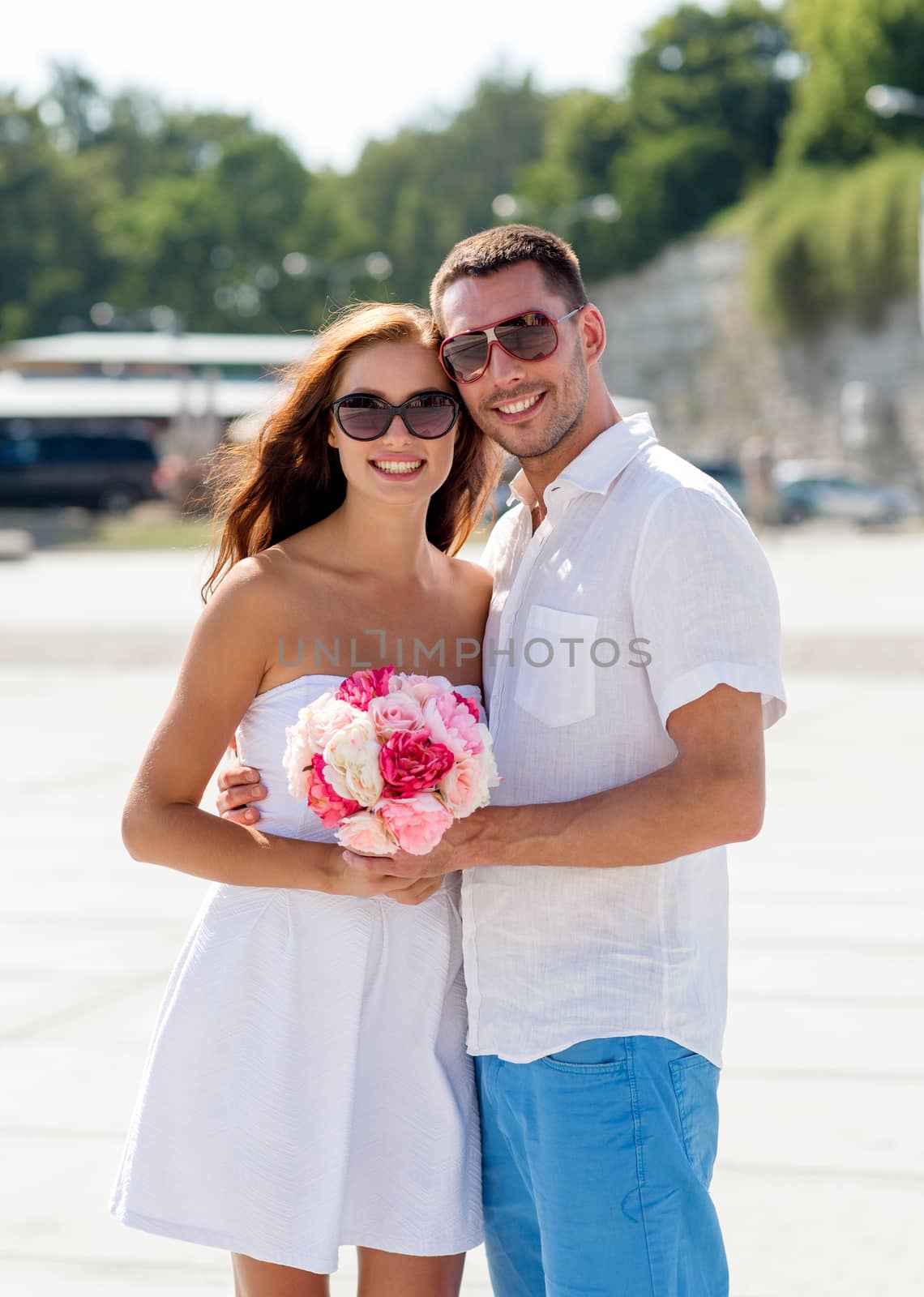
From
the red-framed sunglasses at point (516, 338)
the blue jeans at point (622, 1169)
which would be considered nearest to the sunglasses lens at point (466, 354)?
the red-framed sunglasses at point (516, 338)

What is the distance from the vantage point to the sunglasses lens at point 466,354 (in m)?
2.74

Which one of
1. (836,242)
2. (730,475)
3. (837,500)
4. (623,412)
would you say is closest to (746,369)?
(836,242)

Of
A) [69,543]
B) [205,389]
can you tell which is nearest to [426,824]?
[69,543]

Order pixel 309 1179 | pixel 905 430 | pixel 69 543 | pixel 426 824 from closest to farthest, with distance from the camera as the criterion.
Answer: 1. pixel 426 824
2. pixel 309 1179
3. pixel 69 543
4. pixel 905 430

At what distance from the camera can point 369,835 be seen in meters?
2.41

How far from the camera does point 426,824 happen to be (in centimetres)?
237

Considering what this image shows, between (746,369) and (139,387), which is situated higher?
(746,369)

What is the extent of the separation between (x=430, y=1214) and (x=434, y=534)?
51.1 inches

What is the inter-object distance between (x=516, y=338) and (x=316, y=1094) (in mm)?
1230

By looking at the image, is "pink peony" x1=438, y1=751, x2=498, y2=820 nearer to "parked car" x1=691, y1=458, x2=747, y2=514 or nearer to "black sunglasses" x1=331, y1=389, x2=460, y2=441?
"black sunglasses" x1=331, y1=389, x2=460, y2=441

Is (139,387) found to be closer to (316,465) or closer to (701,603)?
(316,465)

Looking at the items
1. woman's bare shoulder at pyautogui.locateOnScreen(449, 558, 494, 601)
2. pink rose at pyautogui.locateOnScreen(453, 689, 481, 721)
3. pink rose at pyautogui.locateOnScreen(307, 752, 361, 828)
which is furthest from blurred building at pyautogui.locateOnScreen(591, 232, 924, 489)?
pink rose at pyautogui.locateOnScreen(307, 752, 361, 828)

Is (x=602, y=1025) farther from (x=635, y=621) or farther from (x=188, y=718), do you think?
(x=188, y=718)

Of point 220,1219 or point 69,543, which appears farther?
point 69,543
